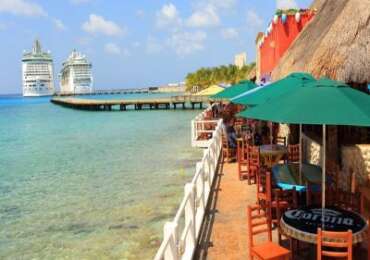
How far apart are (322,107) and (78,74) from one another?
476 feet

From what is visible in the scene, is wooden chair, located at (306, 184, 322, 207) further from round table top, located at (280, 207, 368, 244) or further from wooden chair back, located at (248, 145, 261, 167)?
wooden chair back, located at (248, 145, 261, 167)

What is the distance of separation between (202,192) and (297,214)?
2.16m

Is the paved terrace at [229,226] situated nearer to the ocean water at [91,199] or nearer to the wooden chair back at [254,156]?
the wooden chair back at [254,156]

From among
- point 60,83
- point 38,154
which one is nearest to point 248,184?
point 38,154

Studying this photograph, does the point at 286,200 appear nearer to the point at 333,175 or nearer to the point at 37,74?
the point at 333,175

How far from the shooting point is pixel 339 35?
6.73 meters

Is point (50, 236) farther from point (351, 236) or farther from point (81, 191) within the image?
point (351, 236)

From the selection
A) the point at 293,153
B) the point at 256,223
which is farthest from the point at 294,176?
the point at 293,153

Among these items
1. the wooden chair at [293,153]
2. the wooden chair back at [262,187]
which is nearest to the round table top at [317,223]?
the wooden chair back at [262,187]

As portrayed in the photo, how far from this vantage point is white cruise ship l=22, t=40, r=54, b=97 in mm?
143875

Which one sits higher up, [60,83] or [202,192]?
[60,83]

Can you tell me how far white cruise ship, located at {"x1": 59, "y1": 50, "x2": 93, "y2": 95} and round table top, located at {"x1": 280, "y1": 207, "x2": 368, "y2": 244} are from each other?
14066 cm

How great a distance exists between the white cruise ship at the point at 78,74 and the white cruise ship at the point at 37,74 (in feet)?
22.8

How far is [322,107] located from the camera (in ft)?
11.4
